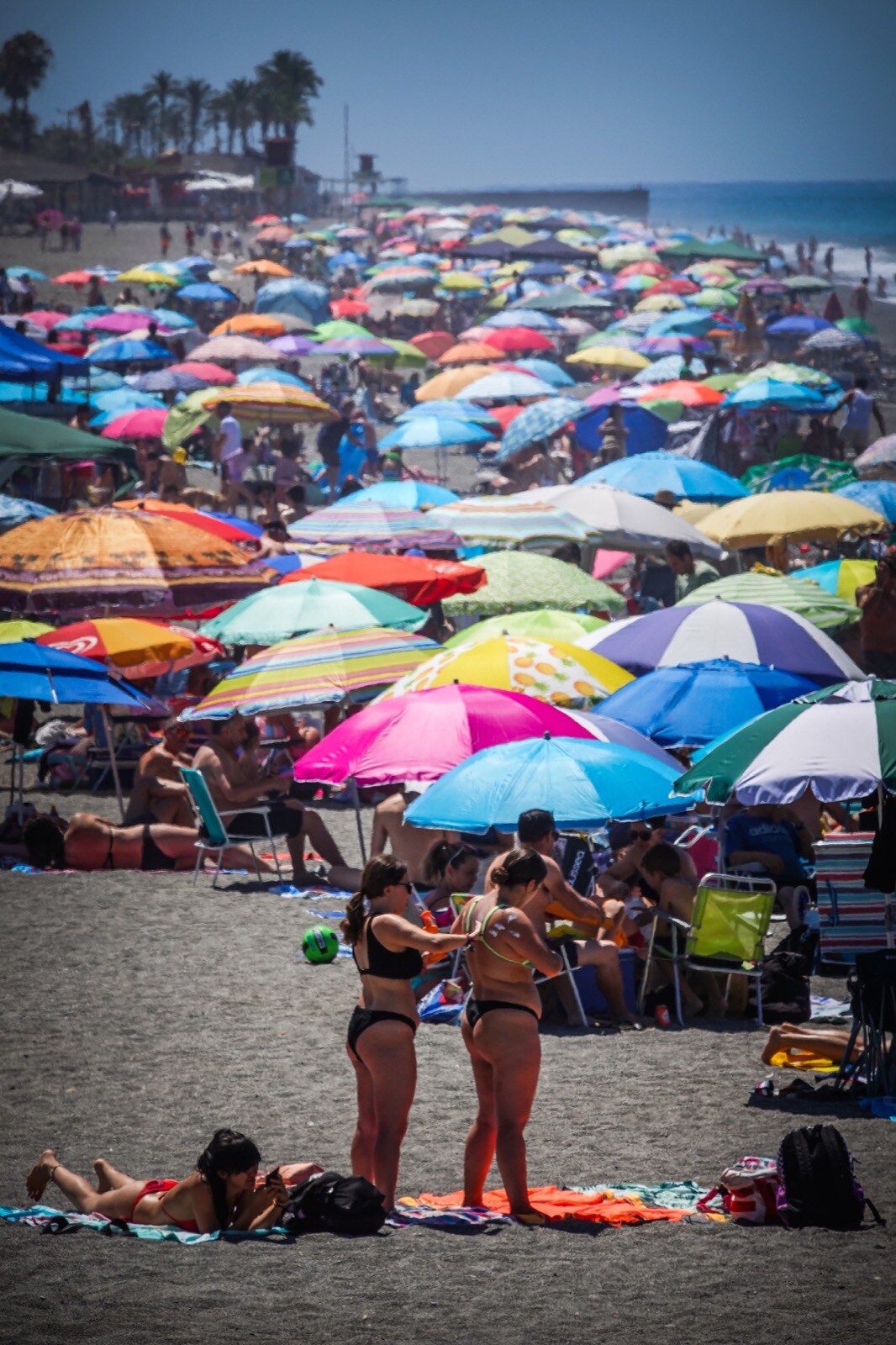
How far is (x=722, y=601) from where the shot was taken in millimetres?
11352

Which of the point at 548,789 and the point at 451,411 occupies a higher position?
the point at 451,411

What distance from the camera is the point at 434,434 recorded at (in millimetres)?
22938

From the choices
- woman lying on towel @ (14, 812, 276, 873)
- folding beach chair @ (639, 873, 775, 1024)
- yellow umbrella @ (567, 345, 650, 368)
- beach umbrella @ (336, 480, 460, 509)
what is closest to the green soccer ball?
folding beach chair @ (639, 873, 775, 1024)

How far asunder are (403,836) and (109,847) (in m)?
2.19

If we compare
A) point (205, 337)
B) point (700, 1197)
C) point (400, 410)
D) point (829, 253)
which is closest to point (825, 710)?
point (700, 1197)

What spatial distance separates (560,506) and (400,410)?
1939 cm

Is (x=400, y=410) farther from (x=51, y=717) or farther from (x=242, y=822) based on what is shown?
(x=242, y=822)

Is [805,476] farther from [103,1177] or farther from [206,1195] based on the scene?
[206,1195]

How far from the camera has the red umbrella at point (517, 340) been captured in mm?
33000

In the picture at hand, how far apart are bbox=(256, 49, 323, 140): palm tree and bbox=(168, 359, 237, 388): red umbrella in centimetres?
9161

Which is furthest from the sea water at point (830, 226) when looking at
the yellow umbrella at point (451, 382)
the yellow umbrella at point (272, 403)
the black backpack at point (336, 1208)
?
the black backpack at point (336, 1208)

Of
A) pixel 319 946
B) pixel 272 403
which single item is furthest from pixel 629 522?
pixel 272 403

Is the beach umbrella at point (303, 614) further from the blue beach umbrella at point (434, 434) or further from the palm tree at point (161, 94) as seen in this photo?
the palm tree at point (161, 94)

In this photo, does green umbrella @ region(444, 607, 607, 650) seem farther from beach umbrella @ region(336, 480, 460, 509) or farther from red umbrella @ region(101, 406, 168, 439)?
red umbrella @ region(101, 406, 168, 439)
